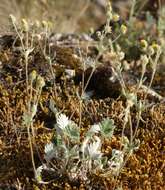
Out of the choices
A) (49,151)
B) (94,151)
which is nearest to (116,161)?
(94,151)

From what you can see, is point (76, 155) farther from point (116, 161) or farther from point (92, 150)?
point (116, 161)

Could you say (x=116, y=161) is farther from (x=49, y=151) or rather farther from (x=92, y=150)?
(x=49, y=151)

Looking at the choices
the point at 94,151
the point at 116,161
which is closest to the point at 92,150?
the point at 94,151

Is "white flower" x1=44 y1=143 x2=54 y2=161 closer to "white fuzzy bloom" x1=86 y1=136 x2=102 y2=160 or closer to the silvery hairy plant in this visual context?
the silvery hairy plant

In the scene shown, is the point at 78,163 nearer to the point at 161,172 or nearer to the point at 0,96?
the point at 161,172

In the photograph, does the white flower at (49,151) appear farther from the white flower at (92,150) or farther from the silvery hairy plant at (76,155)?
the white flower at (92,150)

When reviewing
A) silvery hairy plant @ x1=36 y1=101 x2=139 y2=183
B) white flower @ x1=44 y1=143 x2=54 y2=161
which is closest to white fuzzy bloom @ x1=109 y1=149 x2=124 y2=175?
silvery hairy plant @ x1=36 y1=101 x2=139 y2=183

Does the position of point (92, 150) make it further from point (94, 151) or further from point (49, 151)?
point (49, 151)

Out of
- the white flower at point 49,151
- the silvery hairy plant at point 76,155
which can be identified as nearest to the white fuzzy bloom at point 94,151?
the silvery hairy plant at point 76,155

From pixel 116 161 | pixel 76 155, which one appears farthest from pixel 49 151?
pixel 116 161

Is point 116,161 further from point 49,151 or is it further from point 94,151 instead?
point 49,151
